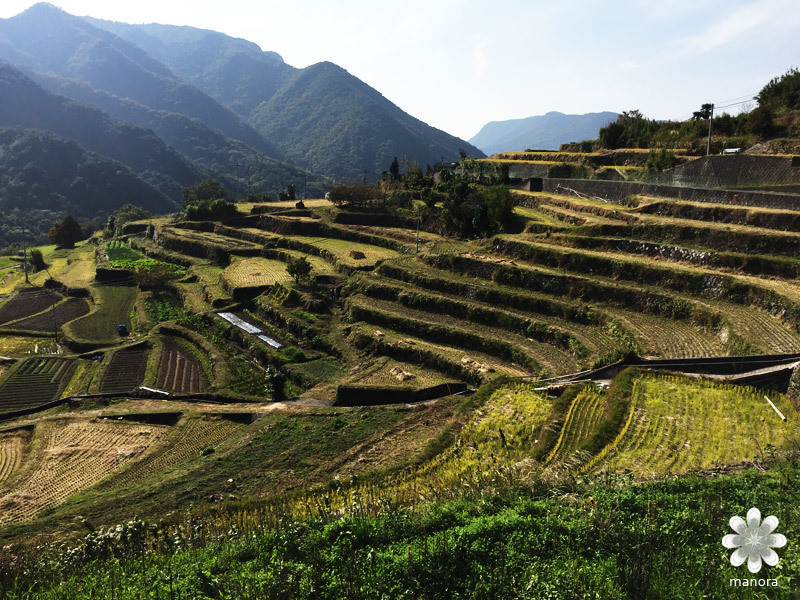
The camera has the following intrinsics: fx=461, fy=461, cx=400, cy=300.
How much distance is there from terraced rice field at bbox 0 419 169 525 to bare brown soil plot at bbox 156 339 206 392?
5.56 m

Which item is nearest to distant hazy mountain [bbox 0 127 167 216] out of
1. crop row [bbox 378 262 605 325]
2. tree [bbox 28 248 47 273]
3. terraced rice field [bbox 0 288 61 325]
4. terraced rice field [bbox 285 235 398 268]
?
tree [bbox 28 248 47 273]

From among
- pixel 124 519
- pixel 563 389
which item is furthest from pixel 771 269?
pixel 124 519

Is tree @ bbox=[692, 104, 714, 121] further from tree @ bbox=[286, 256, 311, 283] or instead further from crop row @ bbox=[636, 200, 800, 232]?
tree @ bbox=[286, 256, 311, 283]

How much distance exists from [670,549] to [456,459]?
28.5 ft

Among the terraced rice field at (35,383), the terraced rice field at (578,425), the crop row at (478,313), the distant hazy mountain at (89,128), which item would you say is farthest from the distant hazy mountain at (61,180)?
the terraced rice field at (578,425)

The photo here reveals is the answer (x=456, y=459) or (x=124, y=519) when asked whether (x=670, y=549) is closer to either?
(x=456, y=459)

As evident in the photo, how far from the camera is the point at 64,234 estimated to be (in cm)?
7944

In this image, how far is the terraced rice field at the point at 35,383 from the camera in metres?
26.8

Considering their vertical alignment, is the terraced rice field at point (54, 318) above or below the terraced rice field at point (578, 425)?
below

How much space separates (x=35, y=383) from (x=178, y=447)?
16.2 metres

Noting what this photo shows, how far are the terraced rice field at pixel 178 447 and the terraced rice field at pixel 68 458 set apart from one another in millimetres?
1035

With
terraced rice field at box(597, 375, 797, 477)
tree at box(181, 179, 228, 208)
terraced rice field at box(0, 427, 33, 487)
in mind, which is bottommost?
terraced rice field at box(0, 427, 33, 487)

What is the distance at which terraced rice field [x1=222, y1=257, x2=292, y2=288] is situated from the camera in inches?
1723

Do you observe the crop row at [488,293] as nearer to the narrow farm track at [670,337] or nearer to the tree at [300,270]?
the narrow farm track at [670,337]
